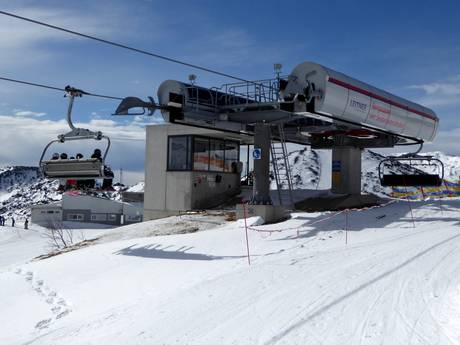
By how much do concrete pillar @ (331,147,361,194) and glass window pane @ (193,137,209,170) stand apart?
6.45 metres

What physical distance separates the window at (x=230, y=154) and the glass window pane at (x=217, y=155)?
0.42 metres

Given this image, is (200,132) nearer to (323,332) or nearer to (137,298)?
(137,298)

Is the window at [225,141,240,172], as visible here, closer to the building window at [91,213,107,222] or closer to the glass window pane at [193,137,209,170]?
the glass window pane at [193,137,209,170]

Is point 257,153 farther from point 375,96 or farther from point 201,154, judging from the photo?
point 201,154

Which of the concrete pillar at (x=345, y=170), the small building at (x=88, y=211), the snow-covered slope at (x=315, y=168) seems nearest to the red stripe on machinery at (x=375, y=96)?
the concrete pillar at (x=345, y=170)

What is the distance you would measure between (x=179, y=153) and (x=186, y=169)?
1.07m

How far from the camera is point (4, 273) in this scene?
15.7 metres

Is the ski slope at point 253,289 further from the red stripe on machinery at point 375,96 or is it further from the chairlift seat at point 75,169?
the red stripe on machinery at point 375,96

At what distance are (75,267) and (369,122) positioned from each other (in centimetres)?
1122

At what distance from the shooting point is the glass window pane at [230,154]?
95.0 feet

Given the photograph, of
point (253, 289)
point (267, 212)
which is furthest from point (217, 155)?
point (253, 289)

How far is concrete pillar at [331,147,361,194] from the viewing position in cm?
2617

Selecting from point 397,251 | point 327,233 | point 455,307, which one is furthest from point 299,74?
point 455,307

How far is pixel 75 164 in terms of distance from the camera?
1644cm
